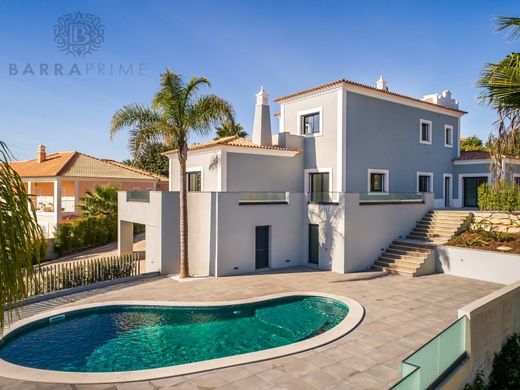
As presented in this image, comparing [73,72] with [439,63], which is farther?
[439,63]

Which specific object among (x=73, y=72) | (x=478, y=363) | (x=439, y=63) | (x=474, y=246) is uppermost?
(x=439, y=63)

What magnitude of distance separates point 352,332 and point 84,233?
22070 millimetres

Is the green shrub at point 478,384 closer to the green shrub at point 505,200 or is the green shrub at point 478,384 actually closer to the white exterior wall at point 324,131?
the white exterior wall at point 324,131

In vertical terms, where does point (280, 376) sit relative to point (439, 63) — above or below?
below

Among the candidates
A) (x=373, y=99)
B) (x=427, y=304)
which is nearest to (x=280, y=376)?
(x=427, y=304)

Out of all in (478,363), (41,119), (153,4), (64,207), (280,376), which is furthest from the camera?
(64,207)

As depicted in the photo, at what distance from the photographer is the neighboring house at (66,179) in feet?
99.0

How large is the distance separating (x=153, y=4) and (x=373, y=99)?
1349 cm

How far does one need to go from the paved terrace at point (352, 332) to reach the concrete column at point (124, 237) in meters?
7.39

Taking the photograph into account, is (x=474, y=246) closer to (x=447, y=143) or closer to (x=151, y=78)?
(x=447, y=143)

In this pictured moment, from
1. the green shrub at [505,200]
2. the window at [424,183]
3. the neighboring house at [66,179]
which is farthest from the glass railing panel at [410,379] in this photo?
the neighboring house at [66,179]

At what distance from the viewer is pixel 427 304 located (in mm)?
12820

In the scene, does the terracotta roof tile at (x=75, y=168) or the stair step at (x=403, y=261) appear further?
the terracotta roof tile at (x=75, y=168)

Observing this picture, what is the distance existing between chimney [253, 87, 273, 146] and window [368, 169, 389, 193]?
649cm
